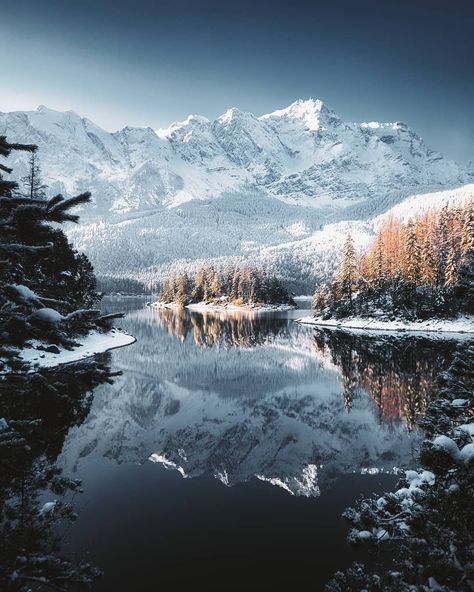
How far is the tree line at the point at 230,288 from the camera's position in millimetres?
131125

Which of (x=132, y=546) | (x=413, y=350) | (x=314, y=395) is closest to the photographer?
(x=132, y=546)

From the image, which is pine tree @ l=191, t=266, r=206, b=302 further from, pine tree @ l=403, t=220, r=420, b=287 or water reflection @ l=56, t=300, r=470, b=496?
water reflection @ l=56, t=300, r=470, b=496

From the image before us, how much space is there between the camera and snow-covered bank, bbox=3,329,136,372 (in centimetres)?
2995

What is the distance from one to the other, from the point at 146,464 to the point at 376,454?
10115 mm

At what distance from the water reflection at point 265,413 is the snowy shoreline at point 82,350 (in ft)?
9.11

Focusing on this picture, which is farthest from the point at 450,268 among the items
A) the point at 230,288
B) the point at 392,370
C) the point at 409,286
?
the point at 230,288

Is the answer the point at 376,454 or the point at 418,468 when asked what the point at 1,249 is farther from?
the point at 376,454

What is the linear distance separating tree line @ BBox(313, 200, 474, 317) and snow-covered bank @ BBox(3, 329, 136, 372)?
47725 millimetres

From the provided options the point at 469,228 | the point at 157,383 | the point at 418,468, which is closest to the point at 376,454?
the point at 418,468

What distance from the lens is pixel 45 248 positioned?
14.6ft

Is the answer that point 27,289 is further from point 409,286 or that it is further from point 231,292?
point 231,292

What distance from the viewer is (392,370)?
3284cm

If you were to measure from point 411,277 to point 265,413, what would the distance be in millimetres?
57887

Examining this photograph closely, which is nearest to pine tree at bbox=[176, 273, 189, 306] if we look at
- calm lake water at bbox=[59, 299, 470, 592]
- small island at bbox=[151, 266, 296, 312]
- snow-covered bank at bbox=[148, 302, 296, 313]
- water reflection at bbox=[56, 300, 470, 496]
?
small island at bbox=[151, 266, 296, 312]
